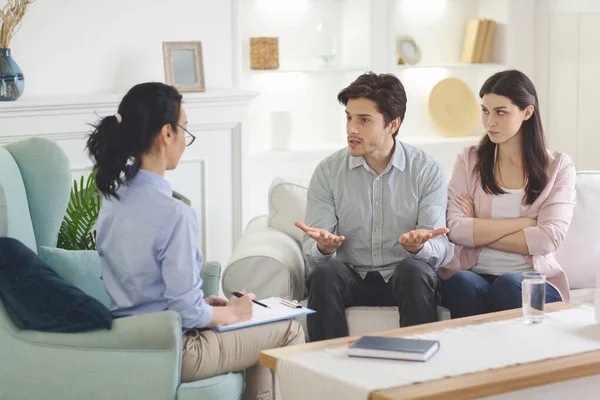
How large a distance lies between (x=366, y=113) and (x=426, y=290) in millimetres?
654

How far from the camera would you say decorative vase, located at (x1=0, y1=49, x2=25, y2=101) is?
13.2 ft

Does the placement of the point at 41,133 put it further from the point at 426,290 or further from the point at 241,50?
the point at 426,290

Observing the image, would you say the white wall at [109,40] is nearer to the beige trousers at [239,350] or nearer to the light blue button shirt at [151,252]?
the light blue button shirt at [151,252]

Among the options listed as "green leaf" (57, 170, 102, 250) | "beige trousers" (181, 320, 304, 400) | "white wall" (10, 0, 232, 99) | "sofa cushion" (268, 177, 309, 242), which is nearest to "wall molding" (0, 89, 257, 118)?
"white wall" (10, 0, 232, 99)

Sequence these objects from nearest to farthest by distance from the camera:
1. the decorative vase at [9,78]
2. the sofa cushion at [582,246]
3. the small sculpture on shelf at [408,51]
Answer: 1. the sofa cushion at [582,246]
2. the decorative vase at [9,78]
3. the small sculpture on shelf at [408,51]

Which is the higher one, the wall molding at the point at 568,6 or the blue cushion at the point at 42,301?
the wall molding at the point at 568,6

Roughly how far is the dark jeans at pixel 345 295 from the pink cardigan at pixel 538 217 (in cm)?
22

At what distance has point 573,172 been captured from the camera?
11.6 ft

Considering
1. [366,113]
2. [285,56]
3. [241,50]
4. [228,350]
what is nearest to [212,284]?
[228,350]

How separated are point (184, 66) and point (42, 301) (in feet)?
7.11

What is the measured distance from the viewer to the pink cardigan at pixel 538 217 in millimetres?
3396

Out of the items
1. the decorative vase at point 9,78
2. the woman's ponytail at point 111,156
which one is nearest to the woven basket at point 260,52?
the decorative vase at point 9,78

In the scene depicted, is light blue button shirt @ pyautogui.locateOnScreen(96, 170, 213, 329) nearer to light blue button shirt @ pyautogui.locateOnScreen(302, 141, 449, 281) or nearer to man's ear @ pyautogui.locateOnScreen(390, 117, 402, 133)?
light blue button shirt @ pyautogui.locateOnScreen(302, 141, 449, 281)

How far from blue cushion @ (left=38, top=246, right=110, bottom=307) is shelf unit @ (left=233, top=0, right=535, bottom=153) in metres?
2.08
